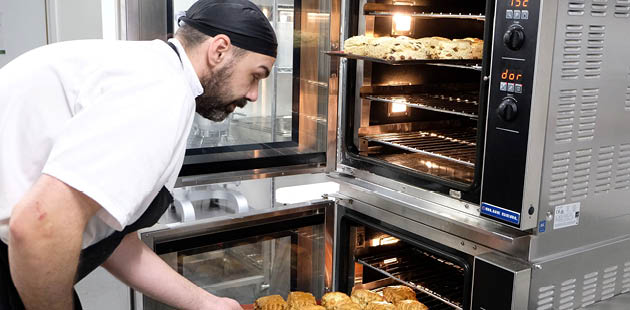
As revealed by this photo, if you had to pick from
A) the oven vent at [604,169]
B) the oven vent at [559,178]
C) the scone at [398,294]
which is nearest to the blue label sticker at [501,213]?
the oven vent at [559,178]

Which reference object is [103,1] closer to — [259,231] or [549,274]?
[259,231]

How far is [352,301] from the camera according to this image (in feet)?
7.14

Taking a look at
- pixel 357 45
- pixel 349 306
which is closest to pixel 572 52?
pixel 357 45

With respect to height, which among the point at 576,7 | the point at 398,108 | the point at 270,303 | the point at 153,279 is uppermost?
the point at 576,7

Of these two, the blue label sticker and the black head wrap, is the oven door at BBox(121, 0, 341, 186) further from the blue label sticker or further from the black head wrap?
the blue label sticker

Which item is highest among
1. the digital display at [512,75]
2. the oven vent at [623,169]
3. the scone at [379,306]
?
the digital display at [512,75]

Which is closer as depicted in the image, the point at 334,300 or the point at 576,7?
the point at 576,7

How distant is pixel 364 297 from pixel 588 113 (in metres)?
0.97

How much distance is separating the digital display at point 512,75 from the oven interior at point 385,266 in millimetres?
766

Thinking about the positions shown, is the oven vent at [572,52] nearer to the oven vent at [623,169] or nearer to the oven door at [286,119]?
the oven vent at [623,169]

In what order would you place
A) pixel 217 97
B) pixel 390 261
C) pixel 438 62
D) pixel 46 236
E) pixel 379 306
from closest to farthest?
pixel 46 236 < pixel 217 97 < pixel 438 62 < pixel 379 306 < pixel 390 261

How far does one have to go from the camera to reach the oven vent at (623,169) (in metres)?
1.88

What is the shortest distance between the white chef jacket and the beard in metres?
0.13

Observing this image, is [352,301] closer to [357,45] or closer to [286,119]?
[286,119]
